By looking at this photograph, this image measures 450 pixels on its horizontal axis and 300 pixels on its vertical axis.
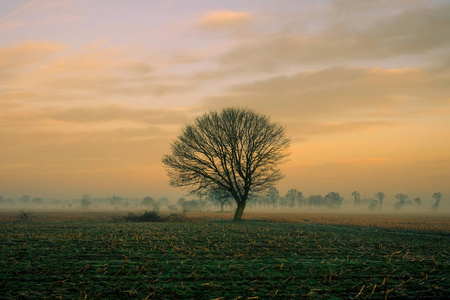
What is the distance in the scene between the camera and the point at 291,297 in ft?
28.1

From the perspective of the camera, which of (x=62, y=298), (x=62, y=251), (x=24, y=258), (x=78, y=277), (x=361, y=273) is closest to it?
(x=62, y=298)

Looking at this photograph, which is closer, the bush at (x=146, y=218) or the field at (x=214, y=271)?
the field at (x=214, y=271)

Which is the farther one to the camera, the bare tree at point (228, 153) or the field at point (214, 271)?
the bare tree at point (228, 153)

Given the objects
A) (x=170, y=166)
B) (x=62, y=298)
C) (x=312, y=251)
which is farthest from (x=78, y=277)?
(x=170, y=166)

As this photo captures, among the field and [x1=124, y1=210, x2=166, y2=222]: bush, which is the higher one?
the field

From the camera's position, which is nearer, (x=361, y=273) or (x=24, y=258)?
(x=361, y=273)

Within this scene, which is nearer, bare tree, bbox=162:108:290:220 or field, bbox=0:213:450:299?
field, bbox=0:213:450:299

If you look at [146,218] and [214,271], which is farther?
[146,218]

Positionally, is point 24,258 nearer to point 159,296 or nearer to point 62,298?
point 62,298

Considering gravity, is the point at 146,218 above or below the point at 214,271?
below

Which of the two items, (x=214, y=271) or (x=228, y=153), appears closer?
(x=214, y=271)

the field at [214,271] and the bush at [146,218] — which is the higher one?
the field at [214,271]

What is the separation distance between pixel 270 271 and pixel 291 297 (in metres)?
2.74

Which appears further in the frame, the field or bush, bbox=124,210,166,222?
bush, bbox=124,210,166,222
